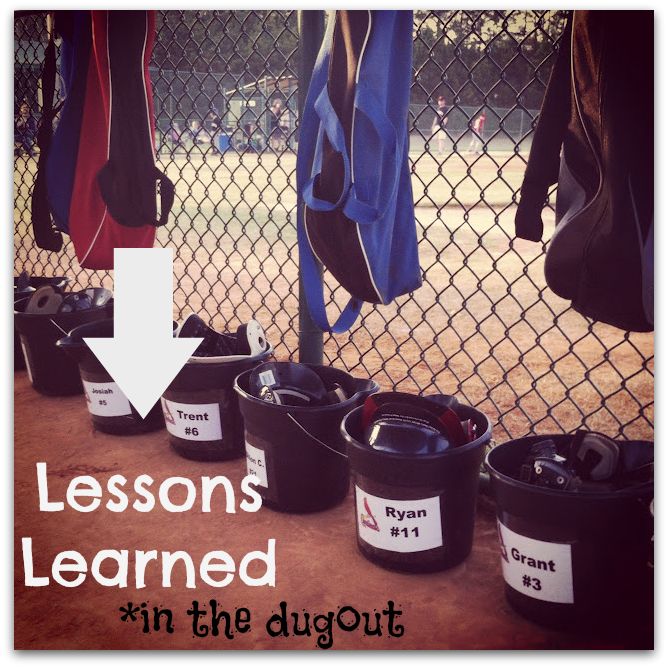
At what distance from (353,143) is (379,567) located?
1143 mm

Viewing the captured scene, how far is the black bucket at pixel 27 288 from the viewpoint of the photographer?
3.36 meters

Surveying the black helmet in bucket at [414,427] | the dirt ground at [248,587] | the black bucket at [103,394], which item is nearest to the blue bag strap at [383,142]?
the black helmet in bucket at [414,427]

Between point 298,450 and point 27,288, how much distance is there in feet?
6.91

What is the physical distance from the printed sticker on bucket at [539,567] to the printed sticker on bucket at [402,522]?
20 centimetres

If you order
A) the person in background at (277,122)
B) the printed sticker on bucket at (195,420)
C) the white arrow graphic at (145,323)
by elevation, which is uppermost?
the person in background at (277,122)

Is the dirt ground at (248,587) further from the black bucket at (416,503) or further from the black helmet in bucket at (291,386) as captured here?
the black helmet in bucket at (291,386)

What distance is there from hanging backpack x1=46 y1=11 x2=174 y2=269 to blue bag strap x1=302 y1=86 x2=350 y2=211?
31.8 inches

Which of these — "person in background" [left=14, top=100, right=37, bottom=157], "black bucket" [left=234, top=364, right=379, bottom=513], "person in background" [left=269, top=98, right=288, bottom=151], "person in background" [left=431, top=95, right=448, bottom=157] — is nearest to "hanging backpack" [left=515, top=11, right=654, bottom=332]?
"black bucket" [left=234, top=364, right=379, bottom=513]

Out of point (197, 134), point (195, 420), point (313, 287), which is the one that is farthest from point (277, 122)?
point (313, 287)

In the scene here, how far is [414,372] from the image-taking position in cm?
355

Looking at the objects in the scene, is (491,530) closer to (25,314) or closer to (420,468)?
(420,468)

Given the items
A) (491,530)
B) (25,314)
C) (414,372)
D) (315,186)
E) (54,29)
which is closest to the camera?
(315,186)

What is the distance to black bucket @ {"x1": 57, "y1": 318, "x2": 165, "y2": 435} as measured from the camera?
2.59 meters

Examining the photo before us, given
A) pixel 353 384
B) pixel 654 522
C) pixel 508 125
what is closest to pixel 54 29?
pixel 353 384
